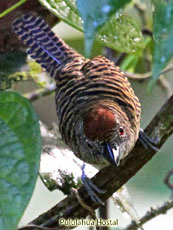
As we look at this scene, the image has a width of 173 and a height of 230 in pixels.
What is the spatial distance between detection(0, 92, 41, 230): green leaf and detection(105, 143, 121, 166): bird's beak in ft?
1.89

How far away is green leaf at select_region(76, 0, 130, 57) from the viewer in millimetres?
572

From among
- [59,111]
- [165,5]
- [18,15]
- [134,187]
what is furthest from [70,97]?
[165,5]

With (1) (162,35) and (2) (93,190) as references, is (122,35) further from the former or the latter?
(1) (162,35)

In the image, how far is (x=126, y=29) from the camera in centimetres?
133

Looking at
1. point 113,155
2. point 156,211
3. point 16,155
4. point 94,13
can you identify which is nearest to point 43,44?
point 113,155

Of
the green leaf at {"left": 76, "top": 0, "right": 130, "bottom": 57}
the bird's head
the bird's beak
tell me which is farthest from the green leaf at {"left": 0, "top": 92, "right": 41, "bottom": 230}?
the bird's head

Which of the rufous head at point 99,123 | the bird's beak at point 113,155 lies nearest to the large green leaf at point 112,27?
the bird's beak at point 113,155

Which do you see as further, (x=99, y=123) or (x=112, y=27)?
(x=99, y=123)

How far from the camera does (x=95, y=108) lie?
6.35 ft

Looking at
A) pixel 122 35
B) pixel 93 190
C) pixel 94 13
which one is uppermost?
pixel 94 13

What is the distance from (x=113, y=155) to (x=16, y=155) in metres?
0.83

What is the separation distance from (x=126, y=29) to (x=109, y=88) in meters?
0.71

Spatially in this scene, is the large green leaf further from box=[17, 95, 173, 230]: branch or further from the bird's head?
the bird's head

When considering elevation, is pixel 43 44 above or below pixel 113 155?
below
